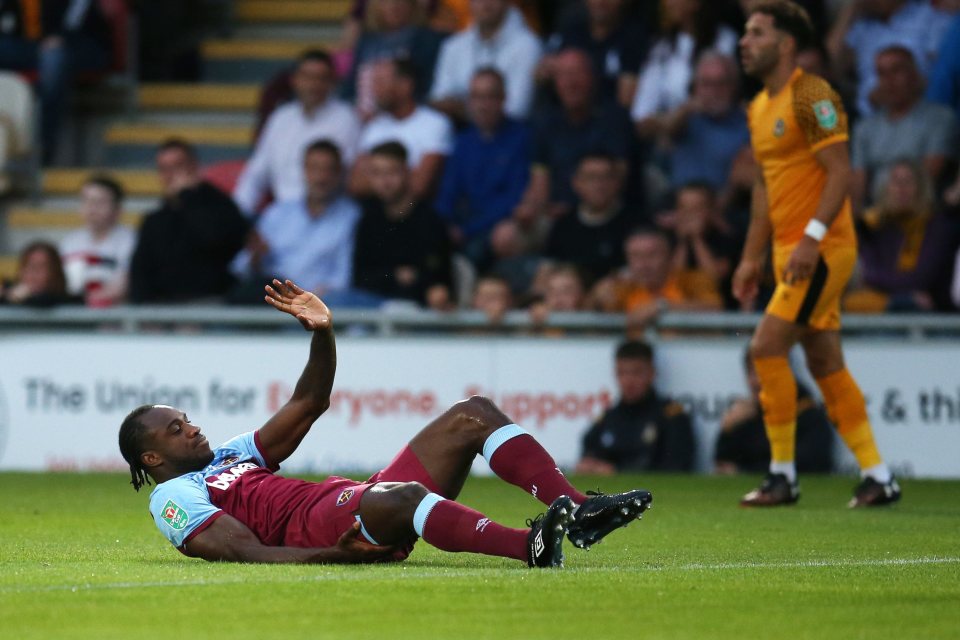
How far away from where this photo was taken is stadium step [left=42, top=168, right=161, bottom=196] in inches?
684

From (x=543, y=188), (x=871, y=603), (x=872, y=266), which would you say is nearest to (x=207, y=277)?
(x=543, y=188)

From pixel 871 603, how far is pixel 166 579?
2464 millimetres

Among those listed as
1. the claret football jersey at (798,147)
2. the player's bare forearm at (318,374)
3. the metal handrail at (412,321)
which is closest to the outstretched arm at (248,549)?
the player's bare forearm at (318,374)

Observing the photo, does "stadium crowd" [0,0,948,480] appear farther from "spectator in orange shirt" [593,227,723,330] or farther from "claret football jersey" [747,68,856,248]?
"claret football jersey" [747,68,856,248]

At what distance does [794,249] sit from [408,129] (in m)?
5.68

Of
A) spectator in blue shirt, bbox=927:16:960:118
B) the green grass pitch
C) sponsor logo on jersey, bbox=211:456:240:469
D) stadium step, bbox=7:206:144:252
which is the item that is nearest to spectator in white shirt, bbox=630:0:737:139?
spectator in blue shirt, bbox=927:16:960:118

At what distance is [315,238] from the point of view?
14188 millimetres

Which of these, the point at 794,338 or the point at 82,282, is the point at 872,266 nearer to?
the point at 794,338

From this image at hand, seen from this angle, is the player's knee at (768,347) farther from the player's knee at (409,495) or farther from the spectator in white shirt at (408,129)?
the spectator in white shirt at (408,129)

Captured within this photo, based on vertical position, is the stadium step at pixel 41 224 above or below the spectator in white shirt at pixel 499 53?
below

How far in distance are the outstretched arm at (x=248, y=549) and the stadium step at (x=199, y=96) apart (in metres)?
11.9

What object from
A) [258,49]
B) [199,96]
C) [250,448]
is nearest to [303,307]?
[250,448]

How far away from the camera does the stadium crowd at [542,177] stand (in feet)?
43.1

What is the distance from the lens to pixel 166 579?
628 cm
